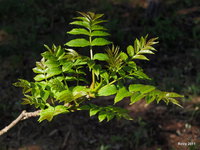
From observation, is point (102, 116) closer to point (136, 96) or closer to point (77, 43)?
point (136, 96)

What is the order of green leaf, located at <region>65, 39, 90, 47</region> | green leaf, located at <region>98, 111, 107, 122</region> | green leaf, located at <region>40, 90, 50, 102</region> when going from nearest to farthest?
green leaf, located at <region>98, 111, 107, 122</region> < green leaf, located at <region>40, 90, 50, 102</region> < green leaf, located at <region>65, 39, 90, 47</region>

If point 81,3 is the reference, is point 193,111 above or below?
below

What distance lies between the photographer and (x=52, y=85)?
135 centimetres

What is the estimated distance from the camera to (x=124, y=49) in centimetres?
621

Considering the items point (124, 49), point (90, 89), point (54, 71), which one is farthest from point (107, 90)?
point (124, 49)

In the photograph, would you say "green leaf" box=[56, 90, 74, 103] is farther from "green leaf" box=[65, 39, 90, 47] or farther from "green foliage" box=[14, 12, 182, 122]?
"green leaf" box=[65, 39, 90, 47]

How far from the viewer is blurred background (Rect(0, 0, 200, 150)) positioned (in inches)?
161

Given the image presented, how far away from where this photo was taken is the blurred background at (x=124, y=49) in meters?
4.09

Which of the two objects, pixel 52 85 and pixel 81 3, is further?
pixel 81 3

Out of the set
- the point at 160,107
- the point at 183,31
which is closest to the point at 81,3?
the point at 183,31

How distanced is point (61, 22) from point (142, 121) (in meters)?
4.07

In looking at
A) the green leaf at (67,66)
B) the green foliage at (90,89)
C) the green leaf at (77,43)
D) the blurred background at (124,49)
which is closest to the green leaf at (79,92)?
the green foliage at (90,89)

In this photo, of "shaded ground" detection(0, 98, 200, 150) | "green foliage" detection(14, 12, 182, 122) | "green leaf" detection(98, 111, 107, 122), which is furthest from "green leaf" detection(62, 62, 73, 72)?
"shaded ground" detection(0, 98, 200, 150)

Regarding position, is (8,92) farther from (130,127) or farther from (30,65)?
(130,127)
